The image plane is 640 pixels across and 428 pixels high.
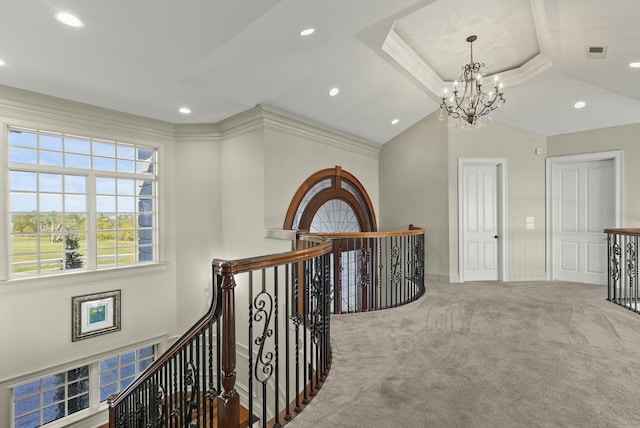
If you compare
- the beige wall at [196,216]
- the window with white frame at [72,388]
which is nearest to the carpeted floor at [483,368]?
the beige wall at [196,216]

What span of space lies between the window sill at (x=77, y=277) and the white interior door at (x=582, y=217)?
22.9ft

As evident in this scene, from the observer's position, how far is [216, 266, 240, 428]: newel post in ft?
5.38

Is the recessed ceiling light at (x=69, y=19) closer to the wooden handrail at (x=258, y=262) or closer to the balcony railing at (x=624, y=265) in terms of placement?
the wooden handrail at (x=258, y=262)

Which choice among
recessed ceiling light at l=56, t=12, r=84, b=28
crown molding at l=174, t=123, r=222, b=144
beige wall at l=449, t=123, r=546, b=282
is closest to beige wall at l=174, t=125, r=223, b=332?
crown molding at l=174, t=123, r=222, b=144

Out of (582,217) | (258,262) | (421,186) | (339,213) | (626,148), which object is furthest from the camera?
(421,186)

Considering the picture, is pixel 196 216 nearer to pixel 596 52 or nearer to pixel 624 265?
pixel 596 52

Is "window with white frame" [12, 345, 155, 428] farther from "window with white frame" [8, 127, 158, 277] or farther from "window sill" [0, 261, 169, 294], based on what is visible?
"window with white frame" [8, 127, 158, 277]

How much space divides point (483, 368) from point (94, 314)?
4.92 metres

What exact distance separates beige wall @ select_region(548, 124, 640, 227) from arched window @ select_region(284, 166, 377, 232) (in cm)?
394

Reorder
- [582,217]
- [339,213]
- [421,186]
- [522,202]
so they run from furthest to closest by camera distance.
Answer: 1. [421,186]
2. [339,213]
3. [522,202]
4. [582,217]

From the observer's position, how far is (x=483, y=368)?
2500 mm

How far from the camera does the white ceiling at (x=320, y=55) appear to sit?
2.80 m

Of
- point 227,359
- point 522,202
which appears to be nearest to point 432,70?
point 522,202

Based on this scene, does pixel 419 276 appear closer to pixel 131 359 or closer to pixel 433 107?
pixel 433 107
